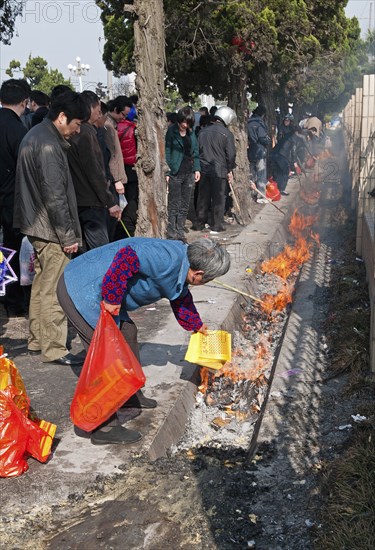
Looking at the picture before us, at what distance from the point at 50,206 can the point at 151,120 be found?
12.8 feet

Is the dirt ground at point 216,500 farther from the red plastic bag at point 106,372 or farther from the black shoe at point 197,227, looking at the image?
the black shoe at point 197,227

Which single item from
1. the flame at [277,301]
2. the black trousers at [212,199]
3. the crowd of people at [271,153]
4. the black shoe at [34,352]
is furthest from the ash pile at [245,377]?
the crowd of people at [271,153]

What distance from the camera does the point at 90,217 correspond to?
7.09 meters

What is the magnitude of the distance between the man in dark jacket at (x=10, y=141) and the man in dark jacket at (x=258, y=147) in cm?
1110

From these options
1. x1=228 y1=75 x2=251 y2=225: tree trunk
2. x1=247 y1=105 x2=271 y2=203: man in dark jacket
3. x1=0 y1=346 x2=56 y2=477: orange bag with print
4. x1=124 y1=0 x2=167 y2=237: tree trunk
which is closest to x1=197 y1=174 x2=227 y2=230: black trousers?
x1=228 y1=75 x2=251 y2=225: tree trunk

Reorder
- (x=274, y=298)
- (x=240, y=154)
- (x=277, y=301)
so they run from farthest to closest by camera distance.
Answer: (x=240, y=154)
(x=274, y=298)
(x=277, y=301)

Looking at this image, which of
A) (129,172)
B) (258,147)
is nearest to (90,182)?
(129,172)

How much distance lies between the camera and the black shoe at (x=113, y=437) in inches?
180

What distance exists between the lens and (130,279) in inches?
175

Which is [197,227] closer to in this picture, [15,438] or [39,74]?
[15,438]

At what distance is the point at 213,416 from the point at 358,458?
1.68m

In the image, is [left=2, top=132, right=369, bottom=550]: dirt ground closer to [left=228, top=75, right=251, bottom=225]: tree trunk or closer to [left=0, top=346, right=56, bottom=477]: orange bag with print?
[left=0, top=346, right=56, bottom=477]: orange bag with print

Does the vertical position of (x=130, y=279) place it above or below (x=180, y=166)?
below

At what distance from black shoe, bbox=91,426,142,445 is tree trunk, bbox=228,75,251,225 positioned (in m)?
10.2
